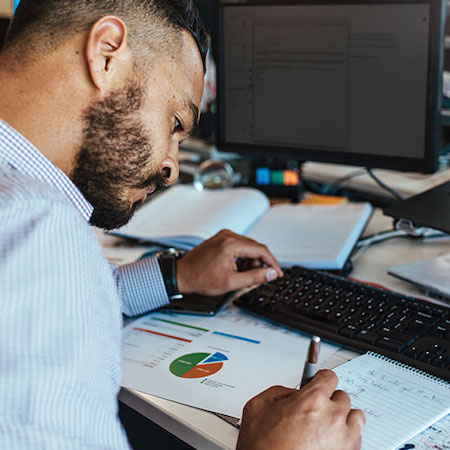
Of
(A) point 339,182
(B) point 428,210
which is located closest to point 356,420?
(B) point 428,210

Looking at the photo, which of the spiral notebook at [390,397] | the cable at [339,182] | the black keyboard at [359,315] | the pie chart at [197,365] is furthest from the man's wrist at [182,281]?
the cable at [339,182]

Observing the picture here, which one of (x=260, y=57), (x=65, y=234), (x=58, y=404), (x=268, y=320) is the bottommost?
(x=268, y=320)

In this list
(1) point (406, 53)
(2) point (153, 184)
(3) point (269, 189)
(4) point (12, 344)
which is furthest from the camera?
(3) point (269, 189)

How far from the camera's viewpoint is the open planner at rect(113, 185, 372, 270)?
1.32m

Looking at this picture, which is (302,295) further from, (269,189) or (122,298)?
(269,189)

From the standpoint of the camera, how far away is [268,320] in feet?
3.52

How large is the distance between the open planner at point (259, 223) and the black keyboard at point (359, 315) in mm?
143

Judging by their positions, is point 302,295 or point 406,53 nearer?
point 302,295

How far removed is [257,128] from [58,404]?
3.40ft

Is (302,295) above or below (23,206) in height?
below

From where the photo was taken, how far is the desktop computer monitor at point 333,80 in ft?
4.18

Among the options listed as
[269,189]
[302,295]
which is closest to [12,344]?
[302,295]

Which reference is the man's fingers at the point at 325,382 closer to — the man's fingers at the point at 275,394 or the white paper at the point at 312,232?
the man's fingers at the point at 275,394

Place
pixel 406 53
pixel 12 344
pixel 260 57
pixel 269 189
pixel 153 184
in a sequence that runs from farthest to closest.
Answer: pixel 269 189 < pixel 260 57 < pixel 406 53 < pixel 153 184 < pixel 12 344
